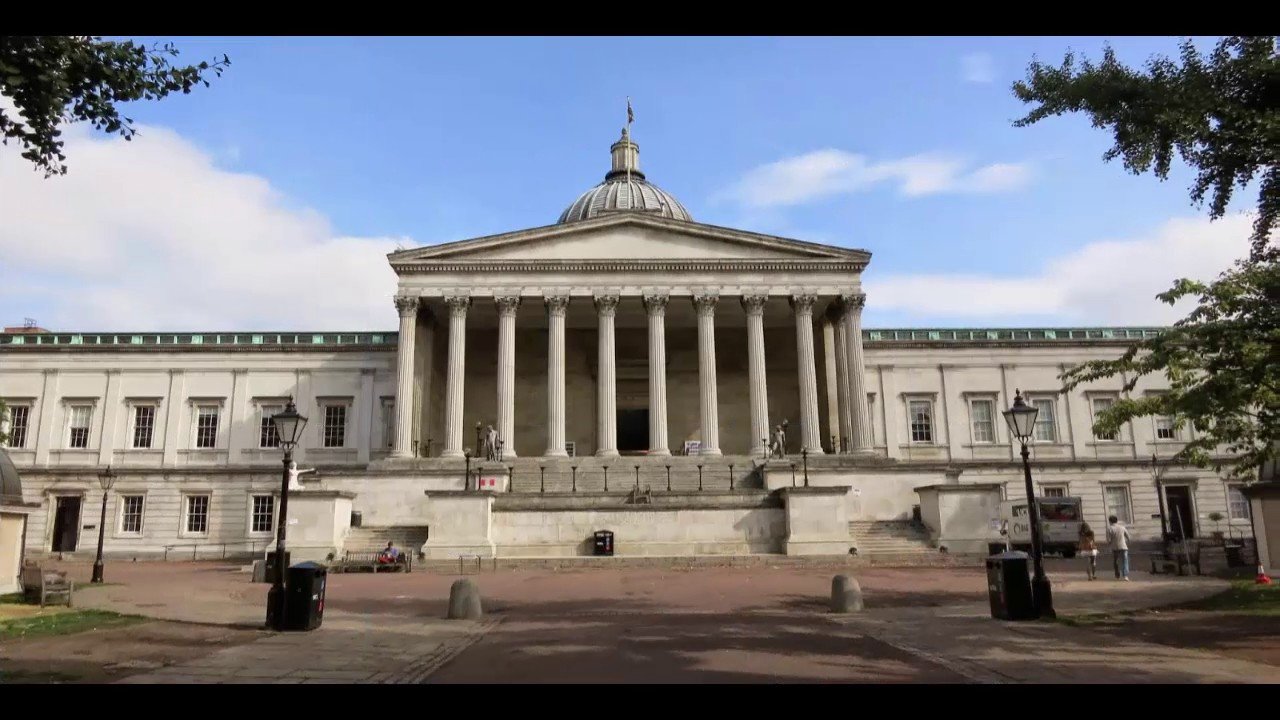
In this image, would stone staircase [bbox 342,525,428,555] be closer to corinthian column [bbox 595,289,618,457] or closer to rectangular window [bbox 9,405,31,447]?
corinthian column [bbox 595,289,618,457]

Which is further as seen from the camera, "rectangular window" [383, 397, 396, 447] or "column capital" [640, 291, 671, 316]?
"rectangular window" [383, 397, 396, 447]

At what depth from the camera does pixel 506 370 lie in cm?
4147

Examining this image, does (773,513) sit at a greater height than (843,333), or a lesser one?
lesser

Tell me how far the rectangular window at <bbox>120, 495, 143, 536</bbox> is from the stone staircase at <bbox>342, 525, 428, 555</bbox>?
1941 cm

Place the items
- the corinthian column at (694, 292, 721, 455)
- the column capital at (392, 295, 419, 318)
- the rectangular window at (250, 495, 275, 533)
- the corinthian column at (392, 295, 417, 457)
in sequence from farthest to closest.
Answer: the rectangular window at (250, 495, 275, 533), the column capital at (392, 295, 419, 318), the corinthian column at (694, 292, 721, 455), the corinthian column at (392, 295, 417, 457)

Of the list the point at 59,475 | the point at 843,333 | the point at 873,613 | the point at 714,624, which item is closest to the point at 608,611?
the point at 714,624

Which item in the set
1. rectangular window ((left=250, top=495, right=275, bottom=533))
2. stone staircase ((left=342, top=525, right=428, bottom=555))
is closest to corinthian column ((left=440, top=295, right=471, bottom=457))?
stone staircase ((left=342, top=525, right=428, bottom=555))

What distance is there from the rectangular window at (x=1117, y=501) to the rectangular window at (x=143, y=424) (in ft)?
176

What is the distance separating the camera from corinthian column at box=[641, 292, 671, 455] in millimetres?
40625

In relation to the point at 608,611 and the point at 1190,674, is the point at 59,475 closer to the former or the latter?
the point at 608,611

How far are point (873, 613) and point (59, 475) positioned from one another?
4619cm
